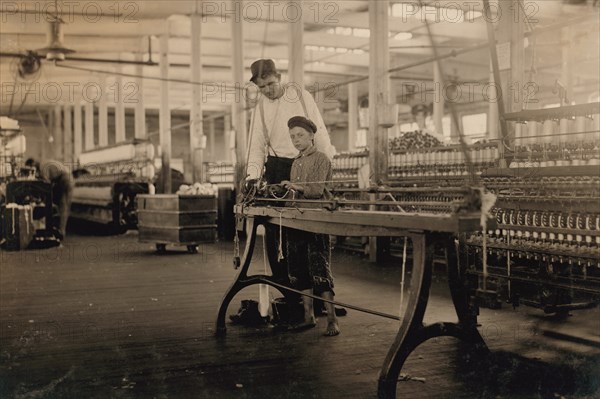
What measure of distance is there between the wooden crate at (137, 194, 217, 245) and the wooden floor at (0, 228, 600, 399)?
2.90 m

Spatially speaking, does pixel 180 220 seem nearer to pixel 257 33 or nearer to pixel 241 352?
pixel 241 352

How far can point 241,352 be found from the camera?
374 centimetres

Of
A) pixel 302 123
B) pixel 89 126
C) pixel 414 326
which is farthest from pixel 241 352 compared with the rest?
pixel 89 126

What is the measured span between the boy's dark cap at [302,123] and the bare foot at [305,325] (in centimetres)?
132

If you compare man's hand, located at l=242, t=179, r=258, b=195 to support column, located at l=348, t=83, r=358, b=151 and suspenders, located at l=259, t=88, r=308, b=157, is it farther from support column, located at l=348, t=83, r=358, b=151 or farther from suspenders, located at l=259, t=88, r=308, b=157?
support column, located at l=348, t=83, r=358, b=151

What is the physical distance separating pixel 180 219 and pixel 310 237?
4952 mm

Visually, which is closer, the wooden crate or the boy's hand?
the boy's hand

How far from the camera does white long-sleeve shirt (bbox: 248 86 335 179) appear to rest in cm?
458

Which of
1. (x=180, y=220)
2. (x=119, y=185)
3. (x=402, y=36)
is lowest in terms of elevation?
(x=180, y=220)

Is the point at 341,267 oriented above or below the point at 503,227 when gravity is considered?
below

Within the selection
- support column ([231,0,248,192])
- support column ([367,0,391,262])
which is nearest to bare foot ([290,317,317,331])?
support column ([367,0,391,262])

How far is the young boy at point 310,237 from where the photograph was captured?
4.18 meters

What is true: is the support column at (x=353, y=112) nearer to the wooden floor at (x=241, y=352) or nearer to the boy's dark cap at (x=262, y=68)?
the wooden floor at (x=241, y=352)

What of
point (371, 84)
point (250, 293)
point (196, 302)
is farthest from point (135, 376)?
point (371, 84)
